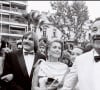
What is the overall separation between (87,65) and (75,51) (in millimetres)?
2864

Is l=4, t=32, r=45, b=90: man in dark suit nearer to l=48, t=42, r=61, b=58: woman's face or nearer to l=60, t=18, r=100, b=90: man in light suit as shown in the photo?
l=48, t=42, r=61, b=58: woman's face

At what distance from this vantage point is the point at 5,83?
15.0 ft

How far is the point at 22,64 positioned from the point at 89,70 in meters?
1.58

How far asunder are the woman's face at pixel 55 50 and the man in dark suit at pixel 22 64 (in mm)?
418

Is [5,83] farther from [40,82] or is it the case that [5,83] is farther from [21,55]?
[40,82]

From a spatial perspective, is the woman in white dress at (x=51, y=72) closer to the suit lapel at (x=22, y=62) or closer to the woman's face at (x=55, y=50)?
the woman's face at (x=55, y=50)

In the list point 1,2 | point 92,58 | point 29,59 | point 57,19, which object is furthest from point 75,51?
point 1,2

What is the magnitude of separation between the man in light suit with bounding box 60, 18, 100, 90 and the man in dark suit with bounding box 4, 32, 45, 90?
4.17 feet

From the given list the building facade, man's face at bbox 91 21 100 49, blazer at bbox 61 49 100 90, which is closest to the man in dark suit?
blazer at bbox 61 49 100 90

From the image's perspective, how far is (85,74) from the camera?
3.15 m

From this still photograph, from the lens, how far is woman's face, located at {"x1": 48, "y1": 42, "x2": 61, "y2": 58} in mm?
4141

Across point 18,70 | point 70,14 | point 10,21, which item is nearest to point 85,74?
point 18,70

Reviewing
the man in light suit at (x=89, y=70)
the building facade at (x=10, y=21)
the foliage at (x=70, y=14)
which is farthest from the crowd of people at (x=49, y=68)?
the building facade at (x=10, y=21)

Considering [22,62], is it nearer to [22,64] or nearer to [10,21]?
[22,64]
